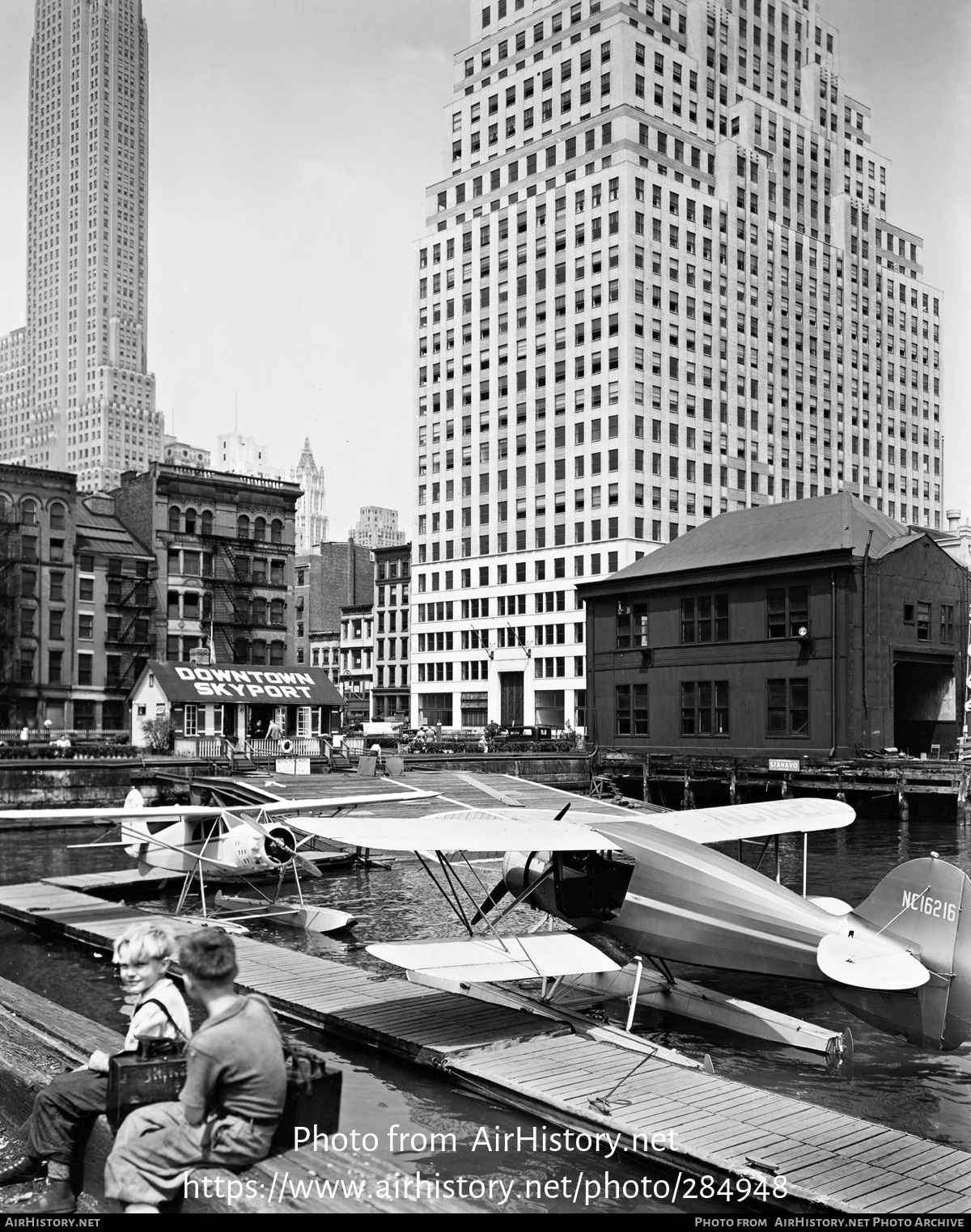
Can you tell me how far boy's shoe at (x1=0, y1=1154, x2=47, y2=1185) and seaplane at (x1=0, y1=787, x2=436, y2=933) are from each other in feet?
42.0

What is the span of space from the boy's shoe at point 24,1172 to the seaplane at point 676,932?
16.6 ft

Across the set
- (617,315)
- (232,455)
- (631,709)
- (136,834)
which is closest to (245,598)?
(631,709)

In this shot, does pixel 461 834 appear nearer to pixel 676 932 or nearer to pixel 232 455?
pixel 676 932

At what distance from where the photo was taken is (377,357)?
117m

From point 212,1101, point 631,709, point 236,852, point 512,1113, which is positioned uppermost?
point 631,709

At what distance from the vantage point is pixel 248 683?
64125 millimetres

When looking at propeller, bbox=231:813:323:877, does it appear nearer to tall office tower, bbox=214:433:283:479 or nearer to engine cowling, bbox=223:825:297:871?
engine cowling, bbox=223:825:297:871

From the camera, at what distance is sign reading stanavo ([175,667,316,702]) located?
62.2 meters

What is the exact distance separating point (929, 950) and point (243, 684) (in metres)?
53.7

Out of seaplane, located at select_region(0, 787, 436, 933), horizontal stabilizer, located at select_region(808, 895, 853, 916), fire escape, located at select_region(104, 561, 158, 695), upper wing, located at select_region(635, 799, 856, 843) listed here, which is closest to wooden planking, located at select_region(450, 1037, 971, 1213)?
horizontal stabilizer, located at select_region(808, 895, 853, 916)

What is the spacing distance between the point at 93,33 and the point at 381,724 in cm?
5918

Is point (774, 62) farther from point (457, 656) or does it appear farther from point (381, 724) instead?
point (381, 724)

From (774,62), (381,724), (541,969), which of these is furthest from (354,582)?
(541,969)

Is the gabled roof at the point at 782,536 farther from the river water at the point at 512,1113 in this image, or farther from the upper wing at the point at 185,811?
the river water at the point at 512,1113
